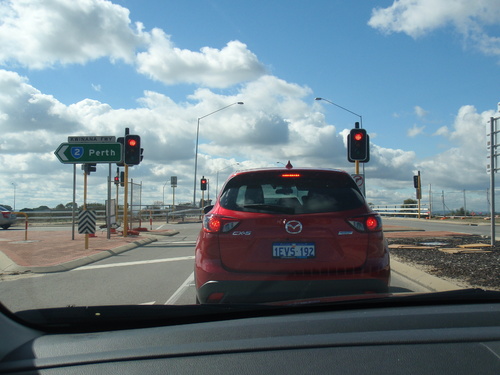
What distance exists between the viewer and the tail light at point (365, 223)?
462cm

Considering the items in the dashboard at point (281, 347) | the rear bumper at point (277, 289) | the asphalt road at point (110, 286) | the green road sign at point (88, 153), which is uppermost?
the green road sign at point (88, 153)

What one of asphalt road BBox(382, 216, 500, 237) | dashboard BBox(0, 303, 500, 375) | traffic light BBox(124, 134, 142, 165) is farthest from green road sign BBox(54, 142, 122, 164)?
asphalt road BBox(382, 216, 500, 237)

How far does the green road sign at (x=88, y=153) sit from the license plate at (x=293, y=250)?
11.2 meters

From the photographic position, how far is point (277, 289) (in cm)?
442

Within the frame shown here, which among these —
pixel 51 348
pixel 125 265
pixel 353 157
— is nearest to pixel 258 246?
pixel 51 348

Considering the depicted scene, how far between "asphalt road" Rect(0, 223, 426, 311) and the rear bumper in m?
1.95

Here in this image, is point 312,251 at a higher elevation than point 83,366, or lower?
higher

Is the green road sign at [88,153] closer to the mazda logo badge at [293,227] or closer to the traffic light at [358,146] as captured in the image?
the traffic light at [358,146]

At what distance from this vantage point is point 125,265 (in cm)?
1023

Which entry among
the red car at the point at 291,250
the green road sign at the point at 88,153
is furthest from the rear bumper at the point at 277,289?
the green road sign at the point at 88,153

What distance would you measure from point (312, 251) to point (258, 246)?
523 mm

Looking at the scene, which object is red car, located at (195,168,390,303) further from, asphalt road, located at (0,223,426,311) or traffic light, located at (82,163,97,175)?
traffic light, located at (82,163,97,175)

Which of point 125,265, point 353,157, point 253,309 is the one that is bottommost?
point 125,265

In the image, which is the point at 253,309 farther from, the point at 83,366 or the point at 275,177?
the point at 275,177
